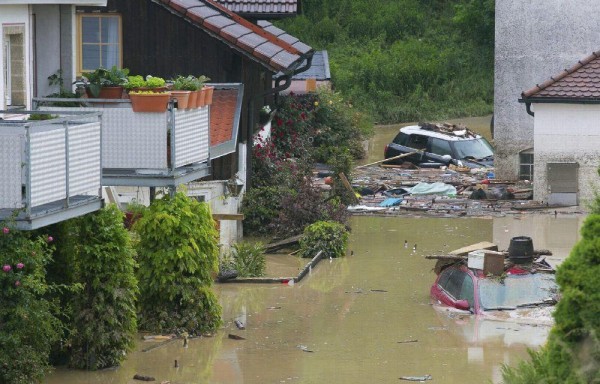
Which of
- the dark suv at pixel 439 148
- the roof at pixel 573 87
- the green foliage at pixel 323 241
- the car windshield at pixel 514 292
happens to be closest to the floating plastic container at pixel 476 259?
the car windshield at pixel 514 292

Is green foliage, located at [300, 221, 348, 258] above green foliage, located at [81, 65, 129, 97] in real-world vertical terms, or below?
below

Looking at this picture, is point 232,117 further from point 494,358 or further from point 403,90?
point 403,90

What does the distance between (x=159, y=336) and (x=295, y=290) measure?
4.39m

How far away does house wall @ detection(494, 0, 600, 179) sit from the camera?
119 feet

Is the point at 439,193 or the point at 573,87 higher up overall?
the point at 573,87

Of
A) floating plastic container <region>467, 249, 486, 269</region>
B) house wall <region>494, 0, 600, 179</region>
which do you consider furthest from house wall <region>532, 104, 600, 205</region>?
floating plastic container <region>467, 249, 486, 269</region>

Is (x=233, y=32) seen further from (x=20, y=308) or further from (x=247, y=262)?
(x=20, y=308)

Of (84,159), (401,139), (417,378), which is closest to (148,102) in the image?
(84,159)

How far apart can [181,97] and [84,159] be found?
2.94 m

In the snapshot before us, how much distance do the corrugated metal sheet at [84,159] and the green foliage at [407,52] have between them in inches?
1475

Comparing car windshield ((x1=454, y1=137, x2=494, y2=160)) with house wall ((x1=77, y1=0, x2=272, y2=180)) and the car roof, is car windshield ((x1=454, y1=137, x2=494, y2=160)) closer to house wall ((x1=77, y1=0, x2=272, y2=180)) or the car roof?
the car roof

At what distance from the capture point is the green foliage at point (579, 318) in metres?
10.7

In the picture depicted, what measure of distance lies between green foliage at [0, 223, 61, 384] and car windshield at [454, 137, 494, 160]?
26443 millimetres

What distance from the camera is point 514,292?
20750 mm
